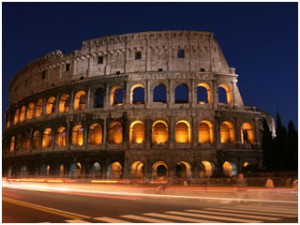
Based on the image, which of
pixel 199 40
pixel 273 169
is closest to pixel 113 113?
pixel 199 40

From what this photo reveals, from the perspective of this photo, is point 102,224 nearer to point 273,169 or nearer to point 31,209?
point 31,209

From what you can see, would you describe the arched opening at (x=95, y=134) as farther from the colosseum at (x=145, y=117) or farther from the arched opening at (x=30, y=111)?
the arched opening at (x=30, y=111)

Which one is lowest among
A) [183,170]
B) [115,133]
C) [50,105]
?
[183,170]

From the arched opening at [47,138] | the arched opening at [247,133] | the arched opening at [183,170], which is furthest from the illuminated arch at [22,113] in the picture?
the arched opening at [247,133]

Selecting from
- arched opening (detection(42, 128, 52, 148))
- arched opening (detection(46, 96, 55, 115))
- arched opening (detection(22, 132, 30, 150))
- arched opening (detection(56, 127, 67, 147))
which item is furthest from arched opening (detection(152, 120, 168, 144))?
arched opening (detection(22, 132, 30, 150))

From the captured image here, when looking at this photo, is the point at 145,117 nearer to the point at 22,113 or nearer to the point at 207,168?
the point at 207,168

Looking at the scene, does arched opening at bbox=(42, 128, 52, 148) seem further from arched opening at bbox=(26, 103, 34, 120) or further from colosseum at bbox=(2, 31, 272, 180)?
arched opening at bbox=(26, 103, 34, 120)

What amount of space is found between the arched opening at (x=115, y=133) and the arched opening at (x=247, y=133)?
41.8 feet

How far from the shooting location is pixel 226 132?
108 ft

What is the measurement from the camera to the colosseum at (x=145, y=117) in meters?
30.7

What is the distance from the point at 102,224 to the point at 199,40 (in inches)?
1141

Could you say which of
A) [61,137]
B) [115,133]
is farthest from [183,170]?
[61,137]

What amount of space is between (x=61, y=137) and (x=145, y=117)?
37.9 ft

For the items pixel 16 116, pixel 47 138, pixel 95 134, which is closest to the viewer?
pixel 95 134
